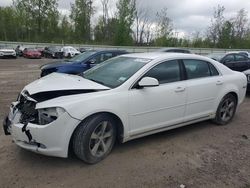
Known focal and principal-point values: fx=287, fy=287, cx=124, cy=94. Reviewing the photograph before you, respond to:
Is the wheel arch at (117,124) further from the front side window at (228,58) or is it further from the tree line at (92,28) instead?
the tree line at (92,28)

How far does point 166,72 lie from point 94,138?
1.74 m

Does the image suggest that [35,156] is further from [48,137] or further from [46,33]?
[46,33]

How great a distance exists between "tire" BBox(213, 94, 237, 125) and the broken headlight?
11.3ft

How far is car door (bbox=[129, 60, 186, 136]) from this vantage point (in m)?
4.34

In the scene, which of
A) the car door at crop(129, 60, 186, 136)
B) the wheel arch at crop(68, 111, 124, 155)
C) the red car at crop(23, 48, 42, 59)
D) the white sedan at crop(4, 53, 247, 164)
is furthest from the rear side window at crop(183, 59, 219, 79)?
the red car at crop(23, 48, 42, 59)

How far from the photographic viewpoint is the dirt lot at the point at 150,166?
360 centimetres

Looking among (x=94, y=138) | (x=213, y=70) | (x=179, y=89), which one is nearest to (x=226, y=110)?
(x=213, y=70)

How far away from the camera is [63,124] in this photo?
365cm

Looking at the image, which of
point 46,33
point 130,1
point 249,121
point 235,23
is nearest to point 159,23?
point 130,1

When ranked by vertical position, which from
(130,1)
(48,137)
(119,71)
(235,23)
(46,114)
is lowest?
(48,137)

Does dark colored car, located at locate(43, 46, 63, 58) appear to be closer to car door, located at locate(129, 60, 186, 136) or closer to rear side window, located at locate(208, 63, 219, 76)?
rear side window, located at locate(208, 63, 219, 76)

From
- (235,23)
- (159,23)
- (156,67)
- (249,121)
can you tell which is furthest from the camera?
(159,23)

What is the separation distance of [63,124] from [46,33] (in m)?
56.5

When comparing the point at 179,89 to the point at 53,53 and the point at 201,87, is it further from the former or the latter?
the point at 53,53
